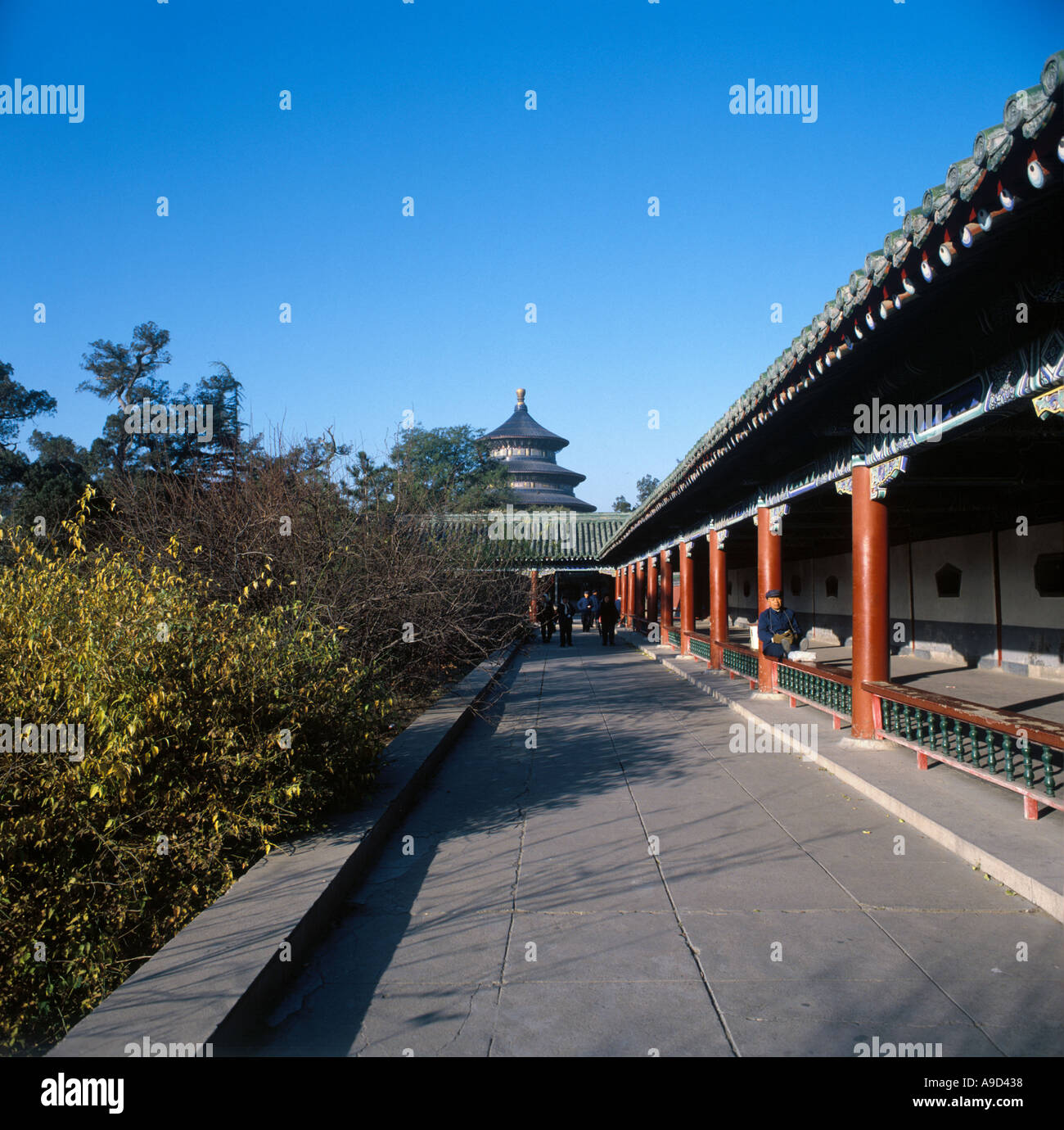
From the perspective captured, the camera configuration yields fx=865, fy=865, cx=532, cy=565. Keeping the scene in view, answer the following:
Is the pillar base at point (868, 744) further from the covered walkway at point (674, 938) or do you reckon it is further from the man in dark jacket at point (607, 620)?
the man in dark jacket at point (607, 620)

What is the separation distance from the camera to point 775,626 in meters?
9.71

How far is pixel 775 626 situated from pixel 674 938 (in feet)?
21.1

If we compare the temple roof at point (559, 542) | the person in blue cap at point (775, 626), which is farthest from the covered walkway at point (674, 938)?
the temple roof at point (559, 542)

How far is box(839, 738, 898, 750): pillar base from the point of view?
7023 millimetres

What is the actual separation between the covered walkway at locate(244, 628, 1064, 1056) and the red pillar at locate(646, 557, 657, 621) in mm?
16757

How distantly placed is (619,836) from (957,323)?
358 centimetres

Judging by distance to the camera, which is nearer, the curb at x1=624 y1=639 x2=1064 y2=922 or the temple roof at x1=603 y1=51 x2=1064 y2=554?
the temple roof at x1=603 y1=51 x2=1064 y2=554

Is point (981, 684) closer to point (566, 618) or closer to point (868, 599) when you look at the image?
point (868, 599)

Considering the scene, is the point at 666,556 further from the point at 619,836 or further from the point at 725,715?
the point at 619,836

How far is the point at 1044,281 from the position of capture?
3.98 meters

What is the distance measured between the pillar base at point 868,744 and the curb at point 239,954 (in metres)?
3.85

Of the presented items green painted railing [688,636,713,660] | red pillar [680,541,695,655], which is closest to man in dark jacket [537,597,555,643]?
red pillar [680,541,695,655]

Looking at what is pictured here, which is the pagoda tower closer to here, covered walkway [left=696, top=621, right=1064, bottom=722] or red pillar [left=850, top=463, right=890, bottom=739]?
covered walkway [left=696, top=621, right=1064, bottom=722]

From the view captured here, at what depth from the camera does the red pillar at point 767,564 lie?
33.3 ft
